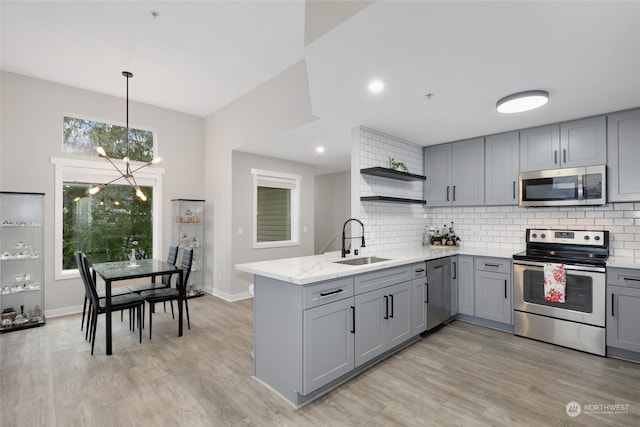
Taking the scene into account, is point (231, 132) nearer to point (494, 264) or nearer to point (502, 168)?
point (502, 168)

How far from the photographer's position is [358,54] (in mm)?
2061

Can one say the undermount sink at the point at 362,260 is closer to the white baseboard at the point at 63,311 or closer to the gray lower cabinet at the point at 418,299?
the gray lower cabinet at the point at 418,299

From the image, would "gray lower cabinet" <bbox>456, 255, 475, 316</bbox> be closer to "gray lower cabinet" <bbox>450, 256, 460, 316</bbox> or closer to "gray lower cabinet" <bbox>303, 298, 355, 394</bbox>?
"gray lower cabinet" <bbox>450, 256, 460, 316</bbox>

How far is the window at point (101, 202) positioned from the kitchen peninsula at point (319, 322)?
9.44ft

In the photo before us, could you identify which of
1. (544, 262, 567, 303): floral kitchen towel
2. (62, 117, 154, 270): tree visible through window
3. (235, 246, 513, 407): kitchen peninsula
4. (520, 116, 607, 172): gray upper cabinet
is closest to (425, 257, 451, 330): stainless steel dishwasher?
(235, 246, 513, 407): kitchen peninsula

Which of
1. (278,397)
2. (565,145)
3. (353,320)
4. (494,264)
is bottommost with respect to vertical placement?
(278,397)

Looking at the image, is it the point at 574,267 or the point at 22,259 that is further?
the point at 22,259

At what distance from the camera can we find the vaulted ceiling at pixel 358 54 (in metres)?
1.71

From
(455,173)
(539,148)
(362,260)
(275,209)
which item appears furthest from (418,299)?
(275,209)

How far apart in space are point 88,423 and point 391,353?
2407mm

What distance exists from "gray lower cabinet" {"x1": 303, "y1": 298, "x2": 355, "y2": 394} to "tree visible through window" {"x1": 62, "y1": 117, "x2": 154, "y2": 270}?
3310 mm

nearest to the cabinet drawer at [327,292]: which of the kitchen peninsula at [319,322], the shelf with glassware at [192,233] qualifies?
the kitchen peninsula at [319,322]

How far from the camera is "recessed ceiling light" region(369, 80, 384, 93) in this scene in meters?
2.46

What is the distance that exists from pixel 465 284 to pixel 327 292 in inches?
93.9
